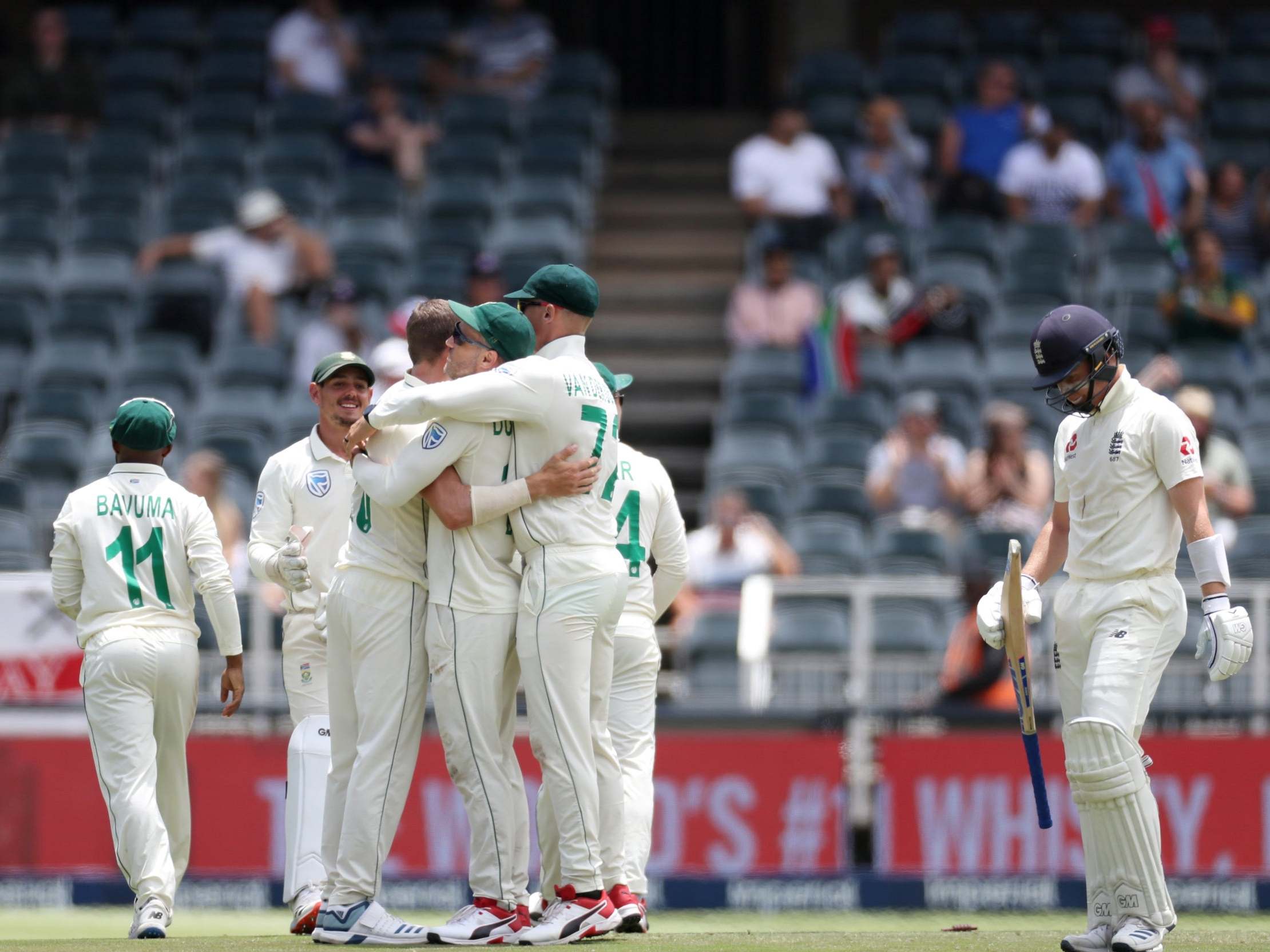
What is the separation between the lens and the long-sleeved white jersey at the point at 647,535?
8008 mm

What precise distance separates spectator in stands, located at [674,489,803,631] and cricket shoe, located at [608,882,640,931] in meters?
4.64

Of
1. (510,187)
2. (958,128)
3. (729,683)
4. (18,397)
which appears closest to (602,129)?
(510,187)

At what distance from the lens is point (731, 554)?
1223 cm

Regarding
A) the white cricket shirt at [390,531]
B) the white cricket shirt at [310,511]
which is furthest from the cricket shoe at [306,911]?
the white cricket shirt at [390,531]

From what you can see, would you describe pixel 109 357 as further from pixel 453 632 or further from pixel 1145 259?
pixel 453 632

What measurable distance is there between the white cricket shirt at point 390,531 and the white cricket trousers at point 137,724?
102cm

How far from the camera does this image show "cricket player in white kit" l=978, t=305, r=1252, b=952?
657 centimetres

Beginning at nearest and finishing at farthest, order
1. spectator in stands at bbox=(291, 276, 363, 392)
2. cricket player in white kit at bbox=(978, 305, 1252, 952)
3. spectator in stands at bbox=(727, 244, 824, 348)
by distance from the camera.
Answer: cricket player in white kit at bbox=(978, 305, 1252, 952) → spectator in stands at bbox=(291, 276, 363, 392) → spectator in stands at bbox=(727, 244, 824, 348)

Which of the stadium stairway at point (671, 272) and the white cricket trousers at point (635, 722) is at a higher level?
the stadium stairway at point (671, 272)

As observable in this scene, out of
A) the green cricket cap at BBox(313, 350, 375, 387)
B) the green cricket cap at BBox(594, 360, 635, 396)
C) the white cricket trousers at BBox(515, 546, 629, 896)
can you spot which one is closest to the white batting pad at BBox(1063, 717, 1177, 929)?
the white cricket trousers at BBox(515, 546, 629, 896)

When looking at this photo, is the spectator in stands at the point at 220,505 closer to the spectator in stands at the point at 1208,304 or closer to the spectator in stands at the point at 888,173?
the spectator in stands at the point at 888,173

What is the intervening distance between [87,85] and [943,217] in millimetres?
7125

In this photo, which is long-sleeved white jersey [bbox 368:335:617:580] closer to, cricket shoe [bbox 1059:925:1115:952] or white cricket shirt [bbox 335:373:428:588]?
white cricket shirt [bbox 335:373:428:588]

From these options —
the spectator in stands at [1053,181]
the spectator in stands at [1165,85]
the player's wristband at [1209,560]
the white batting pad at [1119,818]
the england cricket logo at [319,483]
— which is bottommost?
the white batting pad at [1119,818]
